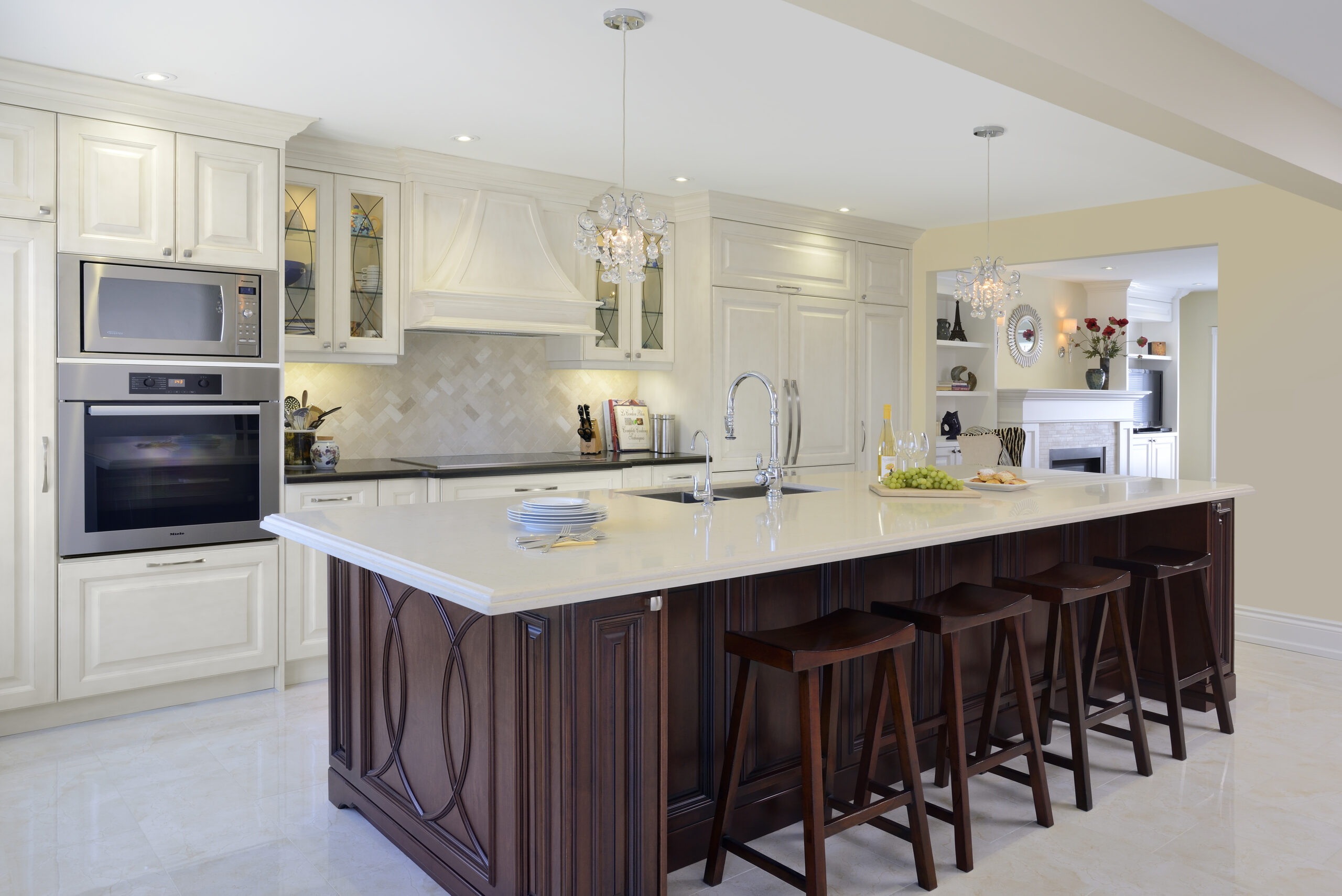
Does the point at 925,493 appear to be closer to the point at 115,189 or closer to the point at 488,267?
the point at 488,267

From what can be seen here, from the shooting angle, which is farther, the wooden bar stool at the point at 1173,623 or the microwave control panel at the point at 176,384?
the microwave control panel at the point at 176,384

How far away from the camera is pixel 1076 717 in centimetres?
287

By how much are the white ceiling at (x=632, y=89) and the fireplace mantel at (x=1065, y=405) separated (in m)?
3.43

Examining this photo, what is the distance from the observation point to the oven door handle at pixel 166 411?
354cm

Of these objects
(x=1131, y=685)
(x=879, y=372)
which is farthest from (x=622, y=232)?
(x=879, y=372)

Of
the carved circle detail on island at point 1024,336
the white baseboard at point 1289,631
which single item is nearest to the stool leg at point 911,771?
the white baseboard at point 1289,631

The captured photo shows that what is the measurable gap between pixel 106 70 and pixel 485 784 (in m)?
2.90

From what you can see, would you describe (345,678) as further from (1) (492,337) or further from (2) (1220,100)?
(2) (1220,100)

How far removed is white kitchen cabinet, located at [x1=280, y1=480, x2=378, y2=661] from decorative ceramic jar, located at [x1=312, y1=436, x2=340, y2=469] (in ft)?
0.98

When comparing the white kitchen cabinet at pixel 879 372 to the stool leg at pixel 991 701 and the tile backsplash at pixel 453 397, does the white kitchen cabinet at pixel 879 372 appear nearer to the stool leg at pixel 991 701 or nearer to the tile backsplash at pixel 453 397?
the tile backsplash at pixel 453 397

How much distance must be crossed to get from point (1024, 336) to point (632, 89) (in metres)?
6.31

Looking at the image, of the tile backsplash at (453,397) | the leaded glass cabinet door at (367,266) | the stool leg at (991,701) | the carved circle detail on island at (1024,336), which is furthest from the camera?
the carved circle detail on island at (1024,336)

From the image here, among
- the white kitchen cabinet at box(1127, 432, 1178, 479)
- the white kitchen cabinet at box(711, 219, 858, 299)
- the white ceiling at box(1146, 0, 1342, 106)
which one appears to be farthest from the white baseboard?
the white kitchen cabinet at box(1127, 432, 1178, 479)

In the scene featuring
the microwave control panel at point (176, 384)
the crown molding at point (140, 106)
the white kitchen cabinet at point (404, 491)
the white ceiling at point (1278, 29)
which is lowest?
the white kitchen cabinet at point (404, 491)
